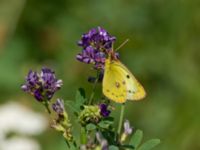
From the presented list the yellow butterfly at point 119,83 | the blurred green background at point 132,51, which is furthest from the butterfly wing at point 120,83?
the blurred green background at point 132,51

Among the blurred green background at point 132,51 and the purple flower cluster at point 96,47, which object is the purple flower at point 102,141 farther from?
the blurred green background at point 132,51

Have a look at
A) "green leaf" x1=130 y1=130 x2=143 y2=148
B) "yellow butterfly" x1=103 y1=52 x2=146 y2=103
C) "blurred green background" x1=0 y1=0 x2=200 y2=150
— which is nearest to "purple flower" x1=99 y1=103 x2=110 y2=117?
"yellow butterfly" x1=103 y1=52 x2=146 y2=103

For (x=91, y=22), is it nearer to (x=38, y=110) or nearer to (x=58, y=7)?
(x=58, y=7)

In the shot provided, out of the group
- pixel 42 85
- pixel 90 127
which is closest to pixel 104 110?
pixel 90 127

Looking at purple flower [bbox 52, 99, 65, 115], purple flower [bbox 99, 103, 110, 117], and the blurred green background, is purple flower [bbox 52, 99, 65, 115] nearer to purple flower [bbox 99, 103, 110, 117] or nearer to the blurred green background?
purple flower [bbox 99, 103, 110, 117]

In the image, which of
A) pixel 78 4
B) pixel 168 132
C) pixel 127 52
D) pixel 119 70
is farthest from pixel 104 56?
pixel 78 4

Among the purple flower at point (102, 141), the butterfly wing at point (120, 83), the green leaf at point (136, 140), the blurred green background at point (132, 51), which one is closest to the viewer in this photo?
the purple flower at point (102, 141)
